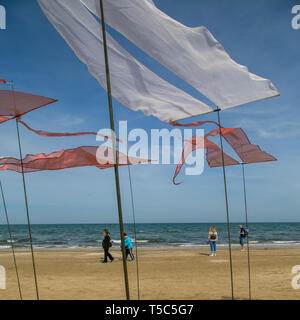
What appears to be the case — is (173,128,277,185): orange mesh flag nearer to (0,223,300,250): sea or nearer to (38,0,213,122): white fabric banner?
(38,0,213,122): white fabric banner

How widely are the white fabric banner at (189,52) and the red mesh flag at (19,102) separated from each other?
153 cm

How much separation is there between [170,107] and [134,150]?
4.79 ft

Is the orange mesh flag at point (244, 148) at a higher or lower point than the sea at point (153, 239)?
higher

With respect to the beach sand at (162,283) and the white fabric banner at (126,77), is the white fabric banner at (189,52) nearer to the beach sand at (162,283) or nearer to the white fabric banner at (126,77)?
the white fabric banner at (126,77)

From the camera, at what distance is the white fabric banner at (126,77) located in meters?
3.65

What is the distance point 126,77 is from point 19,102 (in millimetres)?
1808

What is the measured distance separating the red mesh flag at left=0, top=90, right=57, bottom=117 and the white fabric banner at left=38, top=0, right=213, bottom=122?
898 millimetres

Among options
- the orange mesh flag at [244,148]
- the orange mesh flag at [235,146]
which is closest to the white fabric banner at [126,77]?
the orange mesh flag at [235,146]

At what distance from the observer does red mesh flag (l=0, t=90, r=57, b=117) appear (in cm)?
426

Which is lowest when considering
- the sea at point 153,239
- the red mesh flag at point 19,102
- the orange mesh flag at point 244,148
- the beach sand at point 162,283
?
the sea at point 153,239

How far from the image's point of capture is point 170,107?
370 cm

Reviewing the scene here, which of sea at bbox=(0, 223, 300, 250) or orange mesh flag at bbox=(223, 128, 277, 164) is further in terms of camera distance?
sea at bbox=(0, 223, 300, 250)

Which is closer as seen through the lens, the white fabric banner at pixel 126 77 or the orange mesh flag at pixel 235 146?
the white fabric banner at pixel 126 77

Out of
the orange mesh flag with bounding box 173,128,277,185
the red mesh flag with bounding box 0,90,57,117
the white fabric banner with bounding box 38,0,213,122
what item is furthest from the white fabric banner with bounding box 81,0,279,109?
the orange mesh flag with bounding box 173,128,277,185
